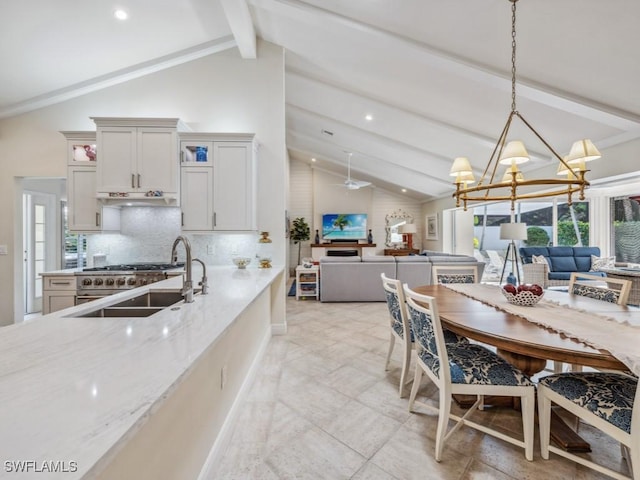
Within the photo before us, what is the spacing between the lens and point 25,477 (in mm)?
495

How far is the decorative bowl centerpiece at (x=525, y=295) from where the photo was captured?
2.18 metres

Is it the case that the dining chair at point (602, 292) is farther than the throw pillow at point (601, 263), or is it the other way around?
the throw pillow at point (601, 263)

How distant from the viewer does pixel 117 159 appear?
3262 mm

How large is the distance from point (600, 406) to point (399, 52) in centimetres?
338

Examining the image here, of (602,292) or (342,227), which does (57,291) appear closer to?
(602,292)

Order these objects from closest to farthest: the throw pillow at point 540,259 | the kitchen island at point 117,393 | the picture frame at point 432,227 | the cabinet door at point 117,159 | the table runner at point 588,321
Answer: the kitchen island at point 117,393 → the table runner at point 588,321 → the cabinet door at point 117,159 → the throw pillow at point 540,259 → the picture frame at point 432,227

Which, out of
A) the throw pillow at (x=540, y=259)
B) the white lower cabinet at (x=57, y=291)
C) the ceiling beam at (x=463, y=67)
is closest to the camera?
the ceiling beam at (x=463, y=67)

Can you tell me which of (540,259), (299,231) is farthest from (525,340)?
(299,231)

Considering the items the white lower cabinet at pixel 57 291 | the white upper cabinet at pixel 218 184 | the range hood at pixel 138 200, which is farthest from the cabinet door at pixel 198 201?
the white lower cabinet at pixel 57 291

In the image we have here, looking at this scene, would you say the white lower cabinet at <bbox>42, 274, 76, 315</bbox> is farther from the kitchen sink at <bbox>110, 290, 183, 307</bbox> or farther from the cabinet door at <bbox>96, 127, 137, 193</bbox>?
the kitchen sink at <bbox>110, 290, 183, 307</bbox>

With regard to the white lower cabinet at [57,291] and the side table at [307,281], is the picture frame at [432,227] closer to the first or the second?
the side table at [307,281]

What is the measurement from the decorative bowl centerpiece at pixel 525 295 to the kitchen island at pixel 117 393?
195 cm

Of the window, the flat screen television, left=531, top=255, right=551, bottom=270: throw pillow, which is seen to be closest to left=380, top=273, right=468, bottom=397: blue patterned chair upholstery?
left=531, top=255, right=551, bottom=270: throw pillow

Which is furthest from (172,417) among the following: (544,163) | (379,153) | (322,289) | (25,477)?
(379,153)
